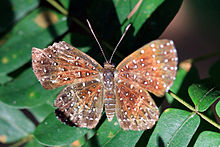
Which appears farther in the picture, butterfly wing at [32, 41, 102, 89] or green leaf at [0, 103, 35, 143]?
green leaf at [0, 103, 35, 143]

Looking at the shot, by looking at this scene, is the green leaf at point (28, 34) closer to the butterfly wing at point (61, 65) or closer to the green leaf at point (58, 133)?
the butterfly wing at point (61, 65)

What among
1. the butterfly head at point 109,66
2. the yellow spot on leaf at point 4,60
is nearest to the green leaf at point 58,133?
the butterfly head at point 109,66

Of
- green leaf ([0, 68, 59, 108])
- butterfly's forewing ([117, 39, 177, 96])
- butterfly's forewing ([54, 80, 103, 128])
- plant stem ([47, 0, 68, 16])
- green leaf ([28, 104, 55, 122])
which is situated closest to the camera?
butterfly's forewing ([117, 39, 177, 96])

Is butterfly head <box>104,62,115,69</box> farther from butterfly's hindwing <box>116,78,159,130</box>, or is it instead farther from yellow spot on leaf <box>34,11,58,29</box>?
yellow spot on leaf <box>34,11,58,29</box>

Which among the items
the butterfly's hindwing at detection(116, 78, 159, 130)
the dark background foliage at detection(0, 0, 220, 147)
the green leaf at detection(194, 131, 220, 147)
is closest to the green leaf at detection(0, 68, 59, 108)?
the dark background foliage at detection(0, 0, 220, 147)

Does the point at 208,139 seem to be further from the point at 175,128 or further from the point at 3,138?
the point at 3,138

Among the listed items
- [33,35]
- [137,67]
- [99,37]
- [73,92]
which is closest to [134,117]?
[137,67]
